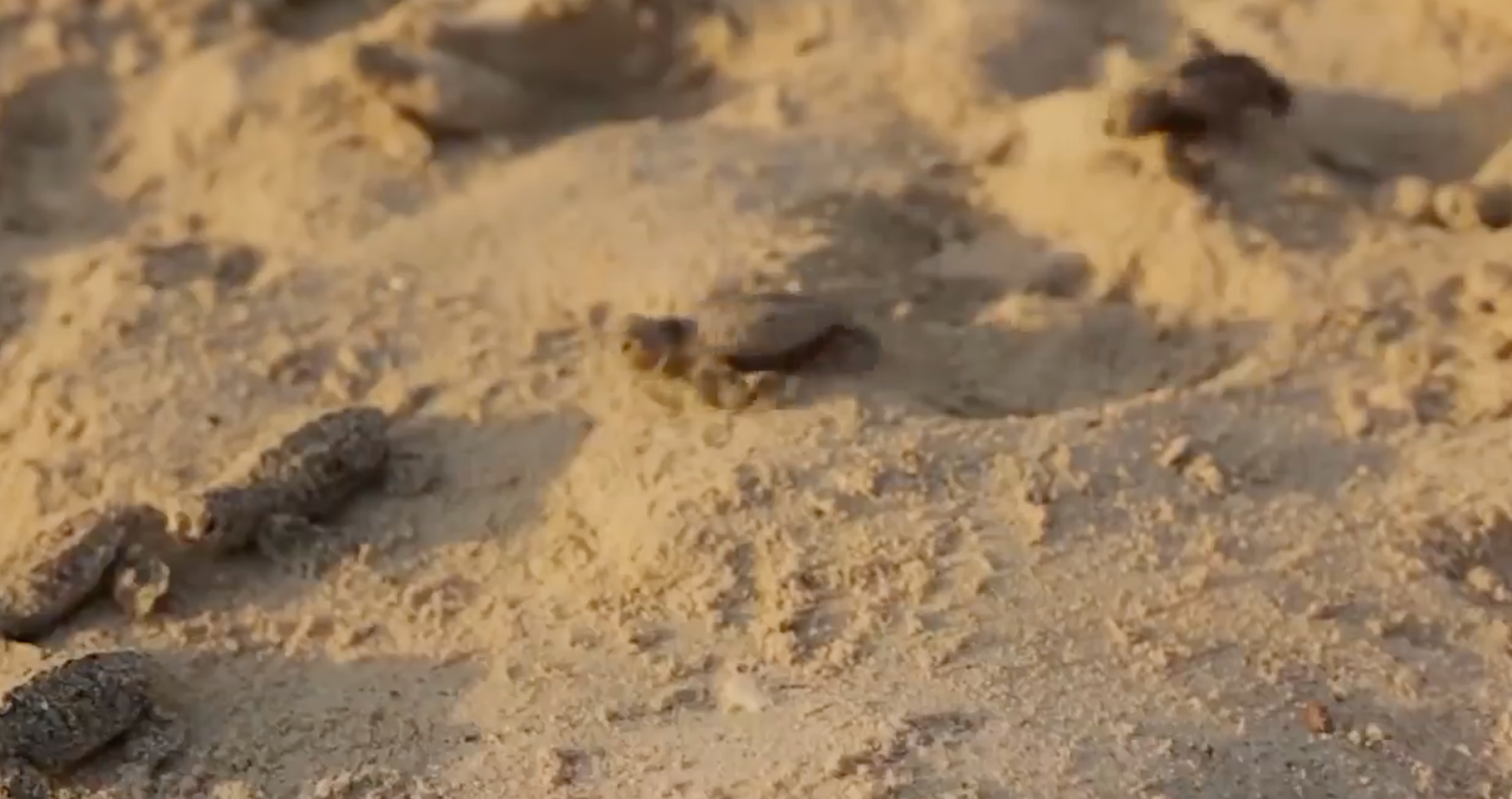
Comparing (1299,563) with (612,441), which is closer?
(1299,563)

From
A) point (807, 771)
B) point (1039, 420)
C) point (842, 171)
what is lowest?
point (807, 771)

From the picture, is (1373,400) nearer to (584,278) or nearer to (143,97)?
(584,278)

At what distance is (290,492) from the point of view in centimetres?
209

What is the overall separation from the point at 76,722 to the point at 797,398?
84 centimetres

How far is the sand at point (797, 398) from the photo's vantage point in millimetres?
1752

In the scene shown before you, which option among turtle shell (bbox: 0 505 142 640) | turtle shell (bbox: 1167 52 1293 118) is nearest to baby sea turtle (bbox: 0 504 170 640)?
turtle shell (bbox: 0 505 142 640)

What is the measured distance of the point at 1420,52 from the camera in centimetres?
248

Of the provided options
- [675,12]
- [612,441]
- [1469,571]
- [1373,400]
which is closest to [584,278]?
[612,441]

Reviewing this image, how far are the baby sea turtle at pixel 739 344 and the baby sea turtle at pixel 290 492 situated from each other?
335 millimetres

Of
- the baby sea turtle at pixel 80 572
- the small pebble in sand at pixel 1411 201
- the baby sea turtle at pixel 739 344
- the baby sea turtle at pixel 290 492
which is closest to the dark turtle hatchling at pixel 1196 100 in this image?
the small pebble in sand at pixel 1411 201

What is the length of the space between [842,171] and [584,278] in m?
0.38

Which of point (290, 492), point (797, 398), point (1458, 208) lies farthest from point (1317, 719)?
point (290, 492)

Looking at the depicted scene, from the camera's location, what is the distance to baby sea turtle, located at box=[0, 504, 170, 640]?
2010 mm

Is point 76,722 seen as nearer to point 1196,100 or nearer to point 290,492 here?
point 290,492
